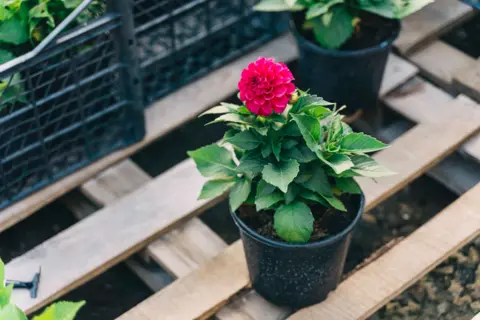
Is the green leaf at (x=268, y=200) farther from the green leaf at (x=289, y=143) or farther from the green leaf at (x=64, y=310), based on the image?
the green leaf at (x=64, y=310)

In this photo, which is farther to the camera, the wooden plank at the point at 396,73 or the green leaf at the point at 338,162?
the wooden plank at the point at 396,73

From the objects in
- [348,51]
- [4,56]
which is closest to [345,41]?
[348,51]

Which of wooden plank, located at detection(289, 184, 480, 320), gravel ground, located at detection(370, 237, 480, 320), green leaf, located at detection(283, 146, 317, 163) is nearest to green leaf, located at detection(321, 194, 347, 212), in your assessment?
green leaf, located at detection(283, 146, 317, 163)

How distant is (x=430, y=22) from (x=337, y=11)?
0.65 meters

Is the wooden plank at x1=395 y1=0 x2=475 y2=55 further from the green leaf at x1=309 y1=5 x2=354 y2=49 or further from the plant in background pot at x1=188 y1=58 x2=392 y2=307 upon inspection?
the plant in background pot at x1=188 y1=58 x2=392 y2=307

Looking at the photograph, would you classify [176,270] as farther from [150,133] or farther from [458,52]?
[458,52]

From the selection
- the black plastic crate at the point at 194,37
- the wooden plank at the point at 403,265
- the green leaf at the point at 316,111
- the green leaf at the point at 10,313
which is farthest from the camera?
the black plastic crate at the point at 194,37

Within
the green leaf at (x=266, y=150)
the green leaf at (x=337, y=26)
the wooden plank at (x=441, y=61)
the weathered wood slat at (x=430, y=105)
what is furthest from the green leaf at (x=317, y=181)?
the wooden plank at (x=441, y=61)

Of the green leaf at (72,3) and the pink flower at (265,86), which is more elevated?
the green leaf at (72,3)

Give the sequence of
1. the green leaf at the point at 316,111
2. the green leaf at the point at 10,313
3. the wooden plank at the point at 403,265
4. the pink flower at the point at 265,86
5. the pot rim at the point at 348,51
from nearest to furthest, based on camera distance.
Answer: the green leaf at the point at 10,313, the pink flower at the point at 265,86, the green leaf at the point at 316,111, the wooden plank at the point at 403,265, the pot rim at the point at 348,51

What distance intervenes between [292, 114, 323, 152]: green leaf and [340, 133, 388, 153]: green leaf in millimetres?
74

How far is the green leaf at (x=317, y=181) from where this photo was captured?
6.30 ft

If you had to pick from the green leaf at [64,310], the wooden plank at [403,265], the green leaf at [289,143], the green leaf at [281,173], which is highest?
the green leaf at [64,310]

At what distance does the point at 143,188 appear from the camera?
2510 millimetres
